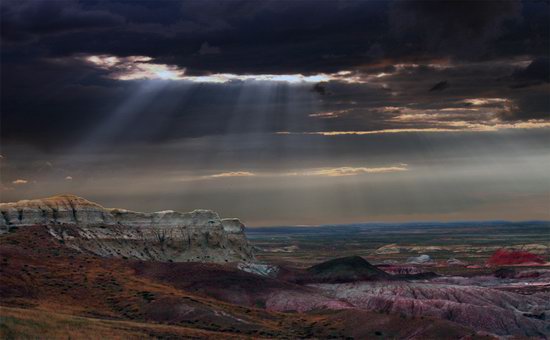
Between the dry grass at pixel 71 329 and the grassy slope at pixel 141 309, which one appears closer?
the dry grass at pixel 71 329

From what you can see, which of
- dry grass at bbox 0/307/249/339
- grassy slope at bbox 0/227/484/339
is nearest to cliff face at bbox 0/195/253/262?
grassy slope at bbox 0/227/484/339

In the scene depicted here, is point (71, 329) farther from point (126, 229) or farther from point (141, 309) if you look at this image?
point (126, 229)

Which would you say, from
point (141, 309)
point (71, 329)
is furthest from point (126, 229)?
point (71, 329)

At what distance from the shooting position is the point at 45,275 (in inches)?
4811

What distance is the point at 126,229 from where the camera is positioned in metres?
176

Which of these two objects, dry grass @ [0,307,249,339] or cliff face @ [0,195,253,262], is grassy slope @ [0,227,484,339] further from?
cliff face @ [0,195,253,262]

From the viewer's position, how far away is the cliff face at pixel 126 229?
6166 inches

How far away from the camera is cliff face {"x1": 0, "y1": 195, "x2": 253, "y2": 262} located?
514 feet

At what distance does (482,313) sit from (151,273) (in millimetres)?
67153

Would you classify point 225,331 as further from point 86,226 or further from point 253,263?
point 253,263

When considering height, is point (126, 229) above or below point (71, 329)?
above

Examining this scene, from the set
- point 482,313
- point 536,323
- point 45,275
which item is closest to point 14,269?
point 45,275

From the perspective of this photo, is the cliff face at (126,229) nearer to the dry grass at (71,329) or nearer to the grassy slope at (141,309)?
the grassy slope at (141,309)

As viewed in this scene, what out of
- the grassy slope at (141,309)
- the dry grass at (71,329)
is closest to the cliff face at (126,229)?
the grassy slope at (141,309)
